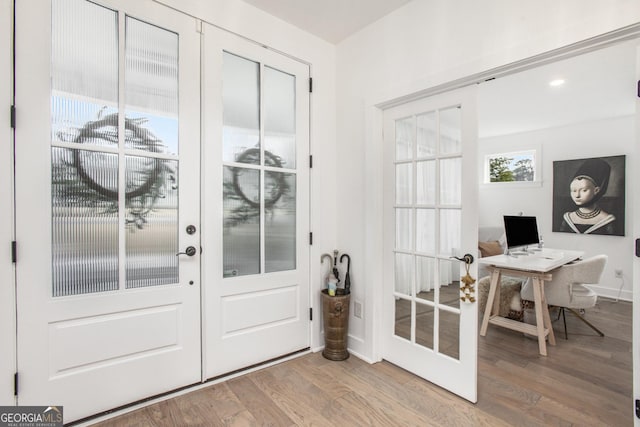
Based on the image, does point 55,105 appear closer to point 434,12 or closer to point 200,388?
point 200,388

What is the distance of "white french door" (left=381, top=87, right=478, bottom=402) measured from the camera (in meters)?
2.04

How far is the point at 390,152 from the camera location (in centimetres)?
249

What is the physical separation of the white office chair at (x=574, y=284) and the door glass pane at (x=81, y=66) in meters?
3.89

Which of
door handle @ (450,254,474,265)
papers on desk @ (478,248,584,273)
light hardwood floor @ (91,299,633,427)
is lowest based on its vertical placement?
light hardwood floor @ (91,299,633,427)

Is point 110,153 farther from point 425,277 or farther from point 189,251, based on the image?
point 425,277

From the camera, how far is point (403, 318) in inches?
96.7

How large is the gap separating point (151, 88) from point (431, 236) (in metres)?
2.10

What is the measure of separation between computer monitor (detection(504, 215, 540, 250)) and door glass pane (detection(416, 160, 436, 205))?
76.8 inches

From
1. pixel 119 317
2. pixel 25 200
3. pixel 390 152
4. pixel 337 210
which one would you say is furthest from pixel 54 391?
pixel 390 152

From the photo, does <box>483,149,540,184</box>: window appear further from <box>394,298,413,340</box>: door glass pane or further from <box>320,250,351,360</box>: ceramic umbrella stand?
<box>320,250,351,360</box>: ceramic umbrella stand

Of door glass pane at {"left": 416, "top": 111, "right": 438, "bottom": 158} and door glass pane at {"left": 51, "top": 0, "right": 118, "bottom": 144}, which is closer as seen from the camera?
door glass pane at {"left": 51, "top": 0, "right": 118, "bottom": 144}

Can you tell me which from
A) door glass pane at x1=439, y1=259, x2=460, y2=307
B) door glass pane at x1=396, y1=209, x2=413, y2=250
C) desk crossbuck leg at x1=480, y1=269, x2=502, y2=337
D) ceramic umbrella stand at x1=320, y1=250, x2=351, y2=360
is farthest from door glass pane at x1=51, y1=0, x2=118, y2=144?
desk crossbuck leg at x1=480, y1=269, x2=502, y2=337

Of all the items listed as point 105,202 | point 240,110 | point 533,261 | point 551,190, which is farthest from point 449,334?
point 551,190

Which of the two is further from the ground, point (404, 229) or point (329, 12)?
point (329, 12)
